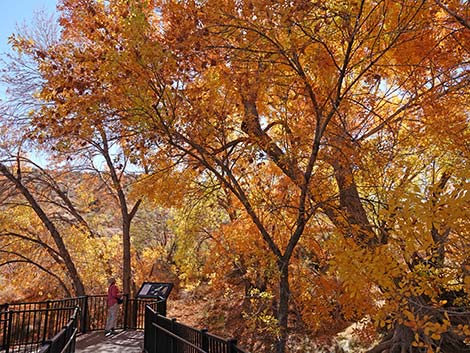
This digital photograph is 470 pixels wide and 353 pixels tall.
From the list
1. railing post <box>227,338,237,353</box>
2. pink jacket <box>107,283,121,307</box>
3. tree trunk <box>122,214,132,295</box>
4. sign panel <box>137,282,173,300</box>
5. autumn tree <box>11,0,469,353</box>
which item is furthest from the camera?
tree trunk <box>122,214,132,295</box>

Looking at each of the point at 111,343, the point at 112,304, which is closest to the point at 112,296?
the point at 112,304

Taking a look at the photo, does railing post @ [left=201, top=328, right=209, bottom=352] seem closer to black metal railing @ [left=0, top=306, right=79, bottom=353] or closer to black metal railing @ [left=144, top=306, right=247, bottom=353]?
black metal railing @ [left=144, top=306, right=247, bottom=353]

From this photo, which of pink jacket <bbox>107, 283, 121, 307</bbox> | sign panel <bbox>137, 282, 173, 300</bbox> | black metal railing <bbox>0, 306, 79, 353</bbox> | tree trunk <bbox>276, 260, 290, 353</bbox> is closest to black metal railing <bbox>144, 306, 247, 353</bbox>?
black metal railing <bbox>0, 306, 79, 353</bbox>

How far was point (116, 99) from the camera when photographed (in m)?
7.73

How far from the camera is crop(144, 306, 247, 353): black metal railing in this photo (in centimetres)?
478

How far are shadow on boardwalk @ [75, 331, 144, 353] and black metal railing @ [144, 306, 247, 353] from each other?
5.14ft

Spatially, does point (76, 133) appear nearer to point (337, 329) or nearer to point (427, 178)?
point (427, 178)

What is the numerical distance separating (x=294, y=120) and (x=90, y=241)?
48.2 feet

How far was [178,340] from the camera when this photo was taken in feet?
21.2

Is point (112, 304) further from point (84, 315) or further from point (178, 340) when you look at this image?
point (178, 340)

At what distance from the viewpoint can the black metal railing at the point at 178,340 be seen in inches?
188

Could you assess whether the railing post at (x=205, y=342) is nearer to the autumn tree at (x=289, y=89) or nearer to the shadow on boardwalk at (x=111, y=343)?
the autumn tree at (x=289, y=89)

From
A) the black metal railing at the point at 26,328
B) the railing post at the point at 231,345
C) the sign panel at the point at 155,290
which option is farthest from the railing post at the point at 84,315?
the railing post at the point at 231,345

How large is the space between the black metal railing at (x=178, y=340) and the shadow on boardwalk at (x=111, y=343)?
5.14ft
